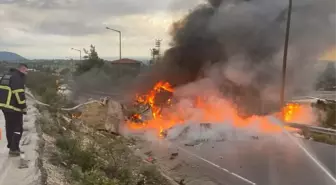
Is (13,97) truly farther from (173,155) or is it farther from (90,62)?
(90,62)

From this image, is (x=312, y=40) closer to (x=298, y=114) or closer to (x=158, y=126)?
(x=298, y=114)

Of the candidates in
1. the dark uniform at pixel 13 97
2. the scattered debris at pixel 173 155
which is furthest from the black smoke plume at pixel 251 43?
the dark uniform at pixel 13 97

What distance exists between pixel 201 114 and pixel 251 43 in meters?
5.39

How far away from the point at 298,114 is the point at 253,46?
4.63 metres

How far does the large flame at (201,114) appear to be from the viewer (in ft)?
71.4

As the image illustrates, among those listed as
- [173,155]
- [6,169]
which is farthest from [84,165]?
[173,155]

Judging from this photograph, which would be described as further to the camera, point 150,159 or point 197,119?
point 197,119

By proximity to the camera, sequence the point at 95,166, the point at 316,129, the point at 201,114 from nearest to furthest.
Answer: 1. the point at 95,166
2. the point at 316,129
3. the point at 201,114

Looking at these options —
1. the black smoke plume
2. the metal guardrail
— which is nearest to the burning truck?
the black smoke plume

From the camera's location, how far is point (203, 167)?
45.7 feet

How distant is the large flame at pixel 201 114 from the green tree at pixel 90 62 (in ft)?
118

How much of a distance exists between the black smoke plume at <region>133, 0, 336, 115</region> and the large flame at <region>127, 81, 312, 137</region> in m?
1.27

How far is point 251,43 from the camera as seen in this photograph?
24625 millimetres

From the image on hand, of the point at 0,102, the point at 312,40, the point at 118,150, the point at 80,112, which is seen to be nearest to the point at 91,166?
the point at 0,102
